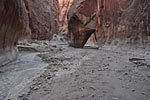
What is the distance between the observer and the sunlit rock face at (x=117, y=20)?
4.92 m

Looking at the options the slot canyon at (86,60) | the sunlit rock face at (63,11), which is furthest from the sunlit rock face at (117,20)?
the sunlit rock face at (63,11)

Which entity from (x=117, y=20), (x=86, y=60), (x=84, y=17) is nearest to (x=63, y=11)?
(x=84, y=17)

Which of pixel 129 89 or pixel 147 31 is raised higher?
pixel 147 31

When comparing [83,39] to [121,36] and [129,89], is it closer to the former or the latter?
[121,36]

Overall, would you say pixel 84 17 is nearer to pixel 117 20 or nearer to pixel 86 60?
pixel 117 20

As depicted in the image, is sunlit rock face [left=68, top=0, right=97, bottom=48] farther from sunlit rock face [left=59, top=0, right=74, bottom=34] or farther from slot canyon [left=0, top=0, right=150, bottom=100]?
sunlit rock face [left=59, top=0, right=74, bottom=34]

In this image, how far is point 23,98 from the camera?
4.92ft

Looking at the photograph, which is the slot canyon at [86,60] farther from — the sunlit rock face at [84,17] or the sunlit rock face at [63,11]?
the sunlit rock face at [63,11]

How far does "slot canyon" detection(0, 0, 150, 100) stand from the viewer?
64.8 inches

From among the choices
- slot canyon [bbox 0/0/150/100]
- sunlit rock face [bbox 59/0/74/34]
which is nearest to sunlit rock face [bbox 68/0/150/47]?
slot canyon [bbox 0/0/150/100]

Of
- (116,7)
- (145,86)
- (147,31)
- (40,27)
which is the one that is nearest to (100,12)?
(116,7)

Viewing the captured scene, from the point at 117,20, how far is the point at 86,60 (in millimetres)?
4749

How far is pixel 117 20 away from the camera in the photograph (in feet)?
24.6

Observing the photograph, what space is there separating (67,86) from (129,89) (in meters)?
0.97
